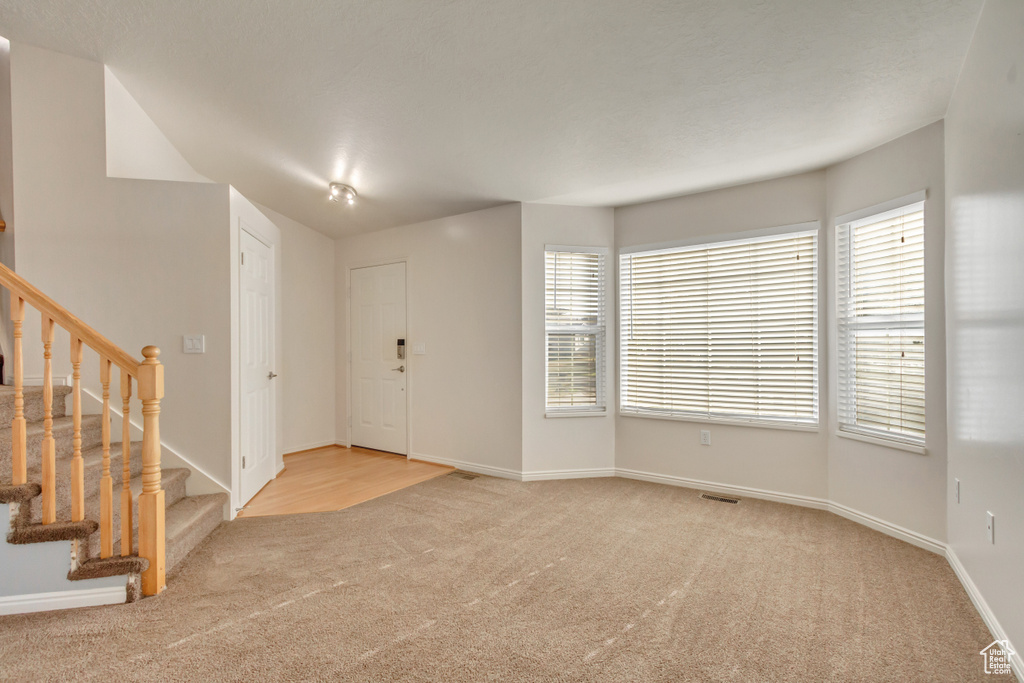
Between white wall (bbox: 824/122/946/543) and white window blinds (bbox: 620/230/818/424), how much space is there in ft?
0.91

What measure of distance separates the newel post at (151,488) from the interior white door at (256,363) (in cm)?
122

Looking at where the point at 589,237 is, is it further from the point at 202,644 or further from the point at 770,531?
the point at 202,644

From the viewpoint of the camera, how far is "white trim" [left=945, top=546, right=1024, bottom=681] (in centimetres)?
176

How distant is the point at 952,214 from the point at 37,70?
5085 mm

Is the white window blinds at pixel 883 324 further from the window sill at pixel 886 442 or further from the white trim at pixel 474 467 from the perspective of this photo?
the white trim at pixel 474 467

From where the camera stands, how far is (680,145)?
123 inches

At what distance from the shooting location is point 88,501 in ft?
8.05

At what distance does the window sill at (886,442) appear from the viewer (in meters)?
2.87

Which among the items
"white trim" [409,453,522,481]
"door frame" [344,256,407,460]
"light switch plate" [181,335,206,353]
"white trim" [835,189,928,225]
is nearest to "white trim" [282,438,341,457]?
"door frame" [344,256,407,460]

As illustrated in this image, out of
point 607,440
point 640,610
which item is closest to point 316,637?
point 640,610

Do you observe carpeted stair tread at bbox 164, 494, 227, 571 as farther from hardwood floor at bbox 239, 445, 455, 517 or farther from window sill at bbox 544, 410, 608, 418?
window sill at bbox 544, 410, 608, 418

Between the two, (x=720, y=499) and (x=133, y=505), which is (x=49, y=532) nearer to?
(x=133, y=505)

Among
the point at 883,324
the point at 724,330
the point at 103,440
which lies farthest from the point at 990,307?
the point at 103,440

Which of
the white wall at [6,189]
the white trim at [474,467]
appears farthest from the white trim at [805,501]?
the white wall at [6,189]
